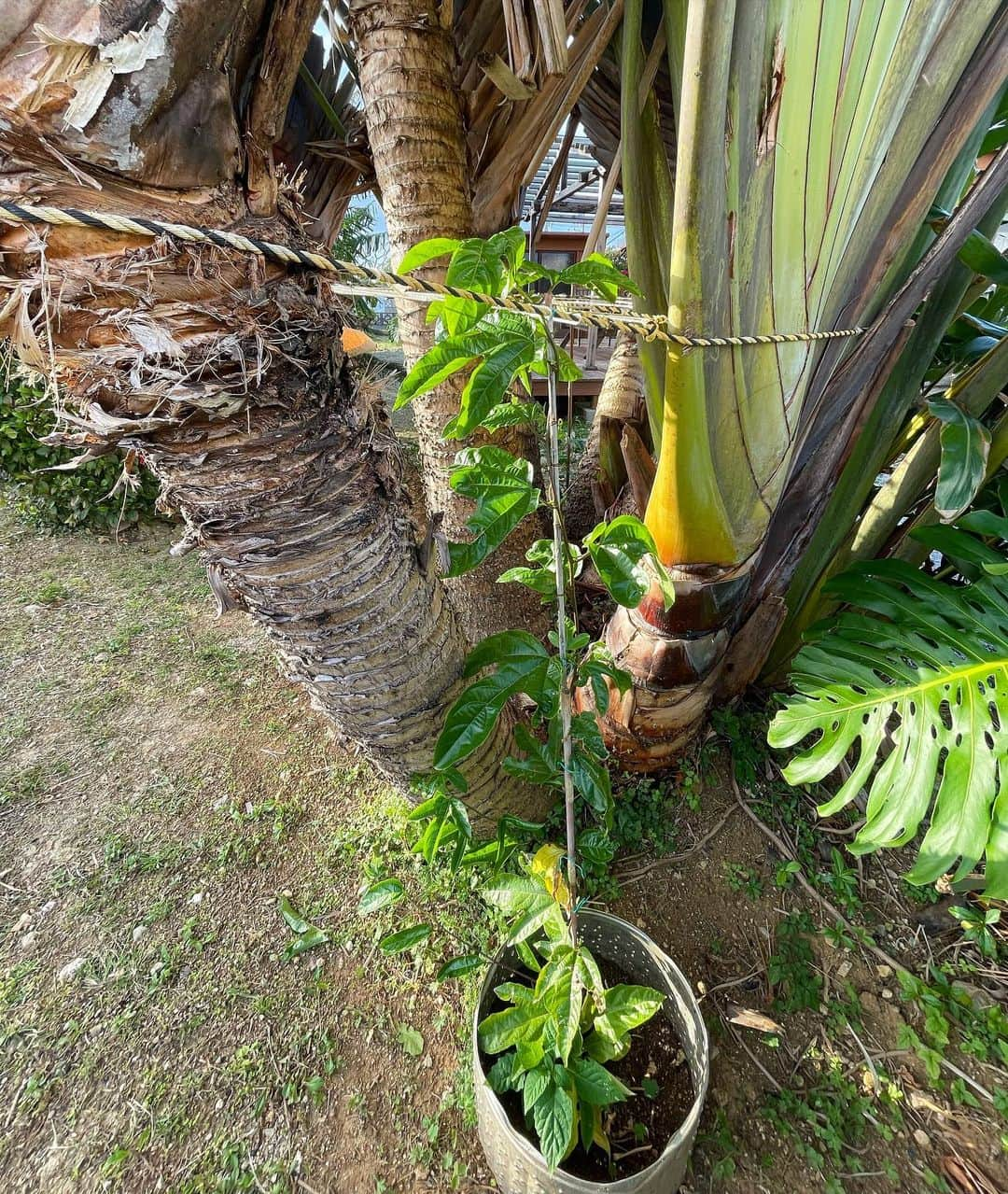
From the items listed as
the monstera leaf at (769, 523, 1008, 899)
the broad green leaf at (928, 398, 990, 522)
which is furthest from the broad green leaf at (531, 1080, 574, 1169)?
the broad green leaf at (928, 398, 990, 522)

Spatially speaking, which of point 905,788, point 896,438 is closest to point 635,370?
point 896,438

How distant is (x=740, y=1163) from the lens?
0.92 meters

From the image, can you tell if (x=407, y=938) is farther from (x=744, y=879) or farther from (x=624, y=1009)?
(x=744, y=879)

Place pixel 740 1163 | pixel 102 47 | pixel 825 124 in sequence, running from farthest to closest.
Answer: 1. pixel 740 1163
2. pixel 825 124
3. pixel 102 47

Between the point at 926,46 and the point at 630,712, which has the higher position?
the point at 926,46

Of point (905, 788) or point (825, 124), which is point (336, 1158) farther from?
point (825, 124)

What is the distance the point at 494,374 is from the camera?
19.5 inches

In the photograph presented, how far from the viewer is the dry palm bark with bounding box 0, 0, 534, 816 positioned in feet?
1.19

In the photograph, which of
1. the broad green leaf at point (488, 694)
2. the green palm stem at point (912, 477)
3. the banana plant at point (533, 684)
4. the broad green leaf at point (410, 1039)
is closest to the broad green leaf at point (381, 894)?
the banana plant at point (533, 684)

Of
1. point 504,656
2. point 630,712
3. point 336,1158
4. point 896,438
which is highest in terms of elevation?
point 896,438

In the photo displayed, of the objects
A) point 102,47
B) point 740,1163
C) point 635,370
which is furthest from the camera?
point 635,370

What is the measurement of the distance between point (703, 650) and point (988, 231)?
0.99 m

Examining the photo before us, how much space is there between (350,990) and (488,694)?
868 millimetres

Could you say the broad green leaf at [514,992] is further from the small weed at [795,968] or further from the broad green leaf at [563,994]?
the small weed at [795,968]
